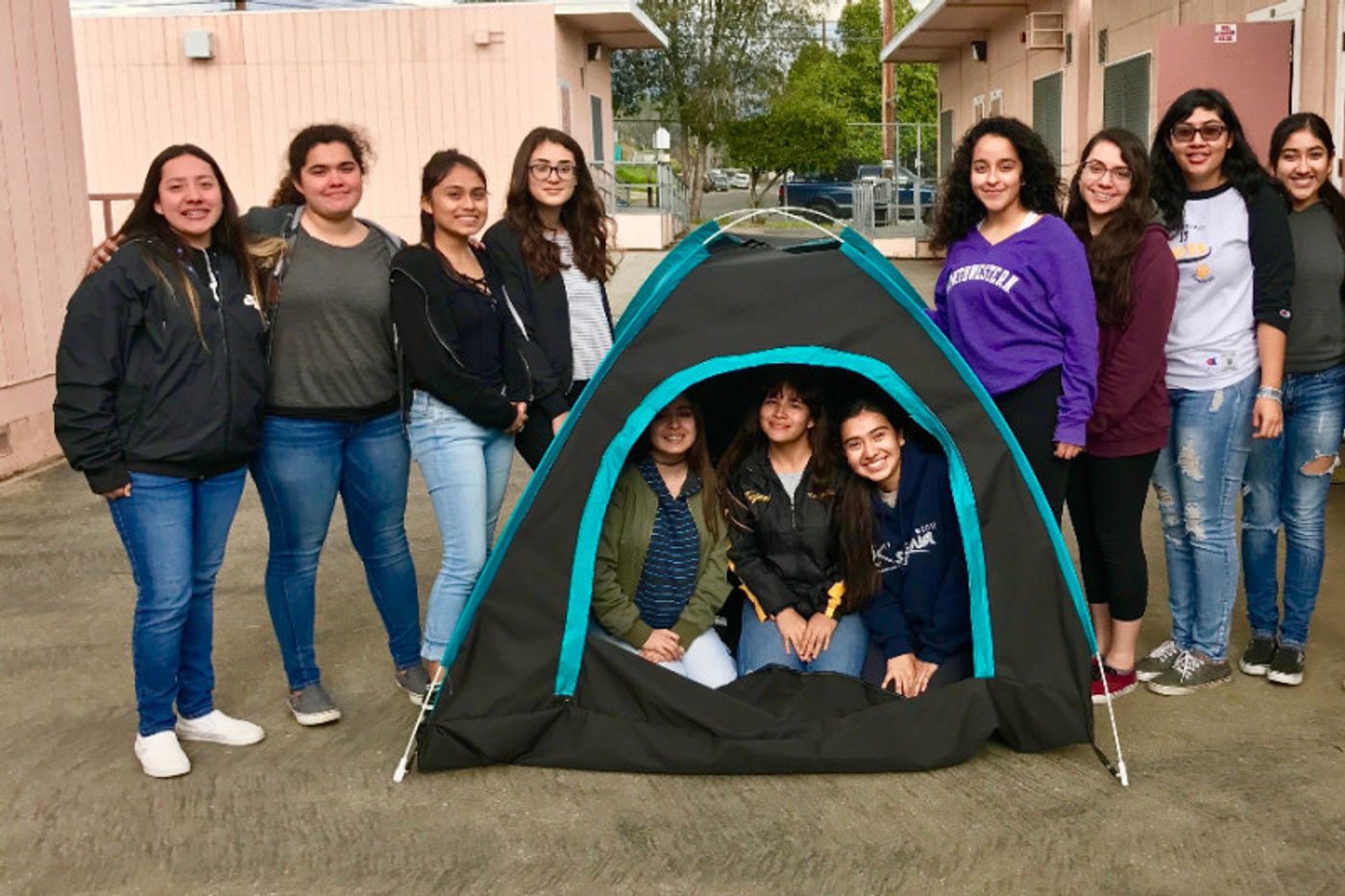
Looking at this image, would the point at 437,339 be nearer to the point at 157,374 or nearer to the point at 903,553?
the point at 157,374

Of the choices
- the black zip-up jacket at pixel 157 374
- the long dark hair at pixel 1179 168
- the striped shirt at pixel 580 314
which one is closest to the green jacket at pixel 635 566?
the striped shirt at pixel 580 314

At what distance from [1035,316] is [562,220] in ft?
4.76

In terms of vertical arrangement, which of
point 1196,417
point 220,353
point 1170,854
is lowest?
point 1170,854

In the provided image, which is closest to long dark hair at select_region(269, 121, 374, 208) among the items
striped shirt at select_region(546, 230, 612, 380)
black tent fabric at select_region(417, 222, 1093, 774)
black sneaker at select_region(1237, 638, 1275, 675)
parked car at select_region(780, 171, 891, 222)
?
striped shirt at select_region(546, 230, 612, 380)

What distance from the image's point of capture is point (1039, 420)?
372 cm

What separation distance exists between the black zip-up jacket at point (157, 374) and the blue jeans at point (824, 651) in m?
1.48

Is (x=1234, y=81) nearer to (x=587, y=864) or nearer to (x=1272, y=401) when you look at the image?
(x=1272, y=401)

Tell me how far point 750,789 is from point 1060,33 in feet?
40.3

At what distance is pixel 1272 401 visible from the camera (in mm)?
3842

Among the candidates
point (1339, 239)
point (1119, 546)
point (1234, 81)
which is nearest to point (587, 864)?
point (1119, 546)

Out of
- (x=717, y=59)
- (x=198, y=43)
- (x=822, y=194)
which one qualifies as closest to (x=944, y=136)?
(x=822, y=194)

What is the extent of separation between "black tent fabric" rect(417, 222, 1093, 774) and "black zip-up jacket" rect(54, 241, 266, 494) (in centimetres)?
77

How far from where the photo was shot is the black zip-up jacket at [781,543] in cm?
389

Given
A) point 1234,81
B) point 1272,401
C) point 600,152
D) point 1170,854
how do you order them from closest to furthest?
point 1170,854 → point 1272,401 → point 1234,81 → point 600,152
